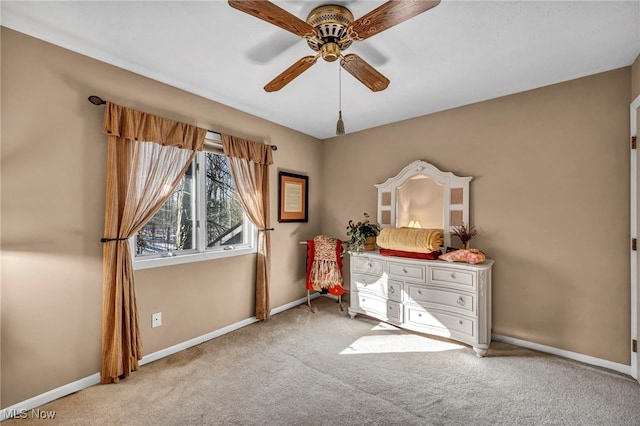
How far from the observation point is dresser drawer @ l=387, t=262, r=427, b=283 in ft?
9.50

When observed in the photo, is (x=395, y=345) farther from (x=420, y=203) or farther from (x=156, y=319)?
(x=156, y=319)

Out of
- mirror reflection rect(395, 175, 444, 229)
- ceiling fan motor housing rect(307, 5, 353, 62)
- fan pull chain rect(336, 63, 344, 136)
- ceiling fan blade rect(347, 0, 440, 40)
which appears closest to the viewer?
ceiling fan blade rect(347, 0, 440, 40)

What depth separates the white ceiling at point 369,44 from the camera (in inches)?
66.5

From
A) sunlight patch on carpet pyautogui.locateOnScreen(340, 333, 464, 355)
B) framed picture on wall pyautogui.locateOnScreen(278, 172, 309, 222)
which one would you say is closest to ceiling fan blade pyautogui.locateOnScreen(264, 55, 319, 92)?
framed picture on wall pyautogui.locateOnScreen(278, 172, 309, 222)

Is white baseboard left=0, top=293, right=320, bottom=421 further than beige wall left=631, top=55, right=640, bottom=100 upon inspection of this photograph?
No

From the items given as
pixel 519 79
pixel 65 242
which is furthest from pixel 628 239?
pixel 65 242

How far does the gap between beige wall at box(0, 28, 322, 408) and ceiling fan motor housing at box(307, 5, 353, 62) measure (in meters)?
1.68

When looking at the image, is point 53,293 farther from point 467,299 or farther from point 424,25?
point 467,299

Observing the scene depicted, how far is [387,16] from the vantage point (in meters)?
1.40

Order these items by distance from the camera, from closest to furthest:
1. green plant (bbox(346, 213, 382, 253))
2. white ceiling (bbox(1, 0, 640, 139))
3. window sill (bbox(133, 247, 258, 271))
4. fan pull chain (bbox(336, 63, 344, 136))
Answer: white ceiling (bbox(1, 0, 640, 139))
fan pull chain (bbox(336, 63, 344, 136))
window sill (bbox(133, 247, 258, 271))
green plant (bbox(346, 213, 382, 253))

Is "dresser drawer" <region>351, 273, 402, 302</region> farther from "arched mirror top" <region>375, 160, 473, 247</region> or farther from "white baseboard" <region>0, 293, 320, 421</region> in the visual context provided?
"white baseboard" <region>0, 293, 320, 421</region>

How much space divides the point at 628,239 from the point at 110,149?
4.26 m

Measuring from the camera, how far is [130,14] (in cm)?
173

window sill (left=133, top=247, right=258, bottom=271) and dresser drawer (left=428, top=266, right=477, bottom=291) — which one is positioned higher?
window sill (left=133, top=247, right=258, bottom=271)
